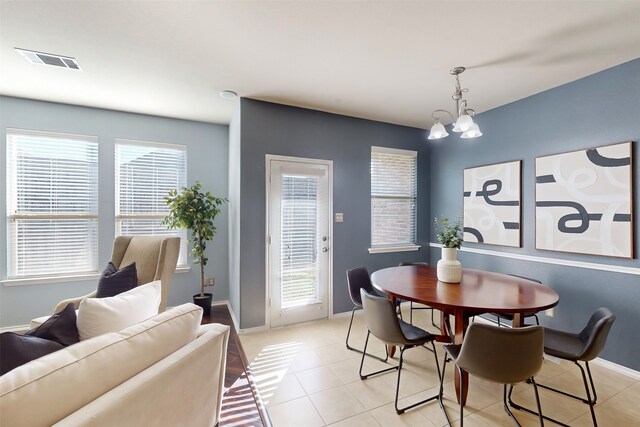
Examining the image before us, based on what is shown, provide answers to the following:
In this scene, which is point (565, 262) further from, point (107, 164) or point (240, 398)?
point (107, 164)

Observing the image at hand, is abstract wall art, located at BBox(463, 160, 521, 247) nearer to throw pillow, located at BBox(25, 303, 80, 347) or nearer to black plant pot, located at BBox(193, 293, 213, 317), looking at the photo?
black plant pot, located at BBox(193, 293, 213, 317)

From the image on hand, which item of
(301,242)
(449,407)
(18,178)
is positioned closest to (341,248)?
(301,242)

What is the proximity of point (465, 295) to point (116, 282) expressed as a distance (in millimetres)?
2648

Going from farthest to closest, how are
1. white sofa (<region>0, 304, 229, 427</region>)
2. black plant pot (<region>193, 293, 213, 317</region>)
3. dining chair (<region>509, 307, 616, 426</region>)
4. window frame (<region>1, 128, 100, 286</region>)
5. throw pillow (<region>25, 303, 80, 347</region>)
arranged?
1. black plant pot (<region>193, 293, 213, 317</region>)
2. window frame (<region>1, 128, 100, 286</region>)
3. dining chair (<region>509, 307, 616, 426</region>)
4. throw pillow (<region>25, 303, 80, 347</region>)
5. white sofa (<region>0, 304, 229, 427</region>)

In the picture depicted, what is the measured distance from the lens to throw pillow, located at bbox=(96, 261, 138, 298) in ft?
6.92

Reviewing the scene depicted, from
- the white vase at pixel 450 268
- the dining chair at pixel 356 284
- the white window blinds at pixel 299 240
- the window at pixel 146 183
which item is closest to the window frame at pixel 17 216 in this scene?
the window at pixel 146 183

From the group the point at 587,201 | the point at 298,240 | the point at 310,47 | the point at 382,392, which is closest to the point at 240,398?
the point at 382,392

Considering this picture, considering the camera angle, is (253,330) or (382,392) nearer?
(382,392)

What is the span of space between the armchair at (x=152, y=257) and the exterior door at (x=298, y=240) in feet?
3.42

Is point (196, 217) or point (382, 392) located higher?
point (196, 217)

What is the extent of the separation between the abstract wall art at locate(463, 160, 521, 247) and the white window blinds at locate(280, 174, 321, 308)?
2041mm

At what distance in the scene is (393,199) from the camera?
408 cm

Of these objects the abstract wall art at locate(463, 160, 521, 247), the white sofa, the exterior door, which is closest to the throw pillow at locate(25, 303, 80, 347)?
the white sofa

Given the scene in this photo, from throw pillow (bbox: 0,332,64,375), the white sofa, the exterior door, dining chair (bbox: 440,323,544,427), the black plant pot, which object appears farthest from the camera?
the black plant pot
